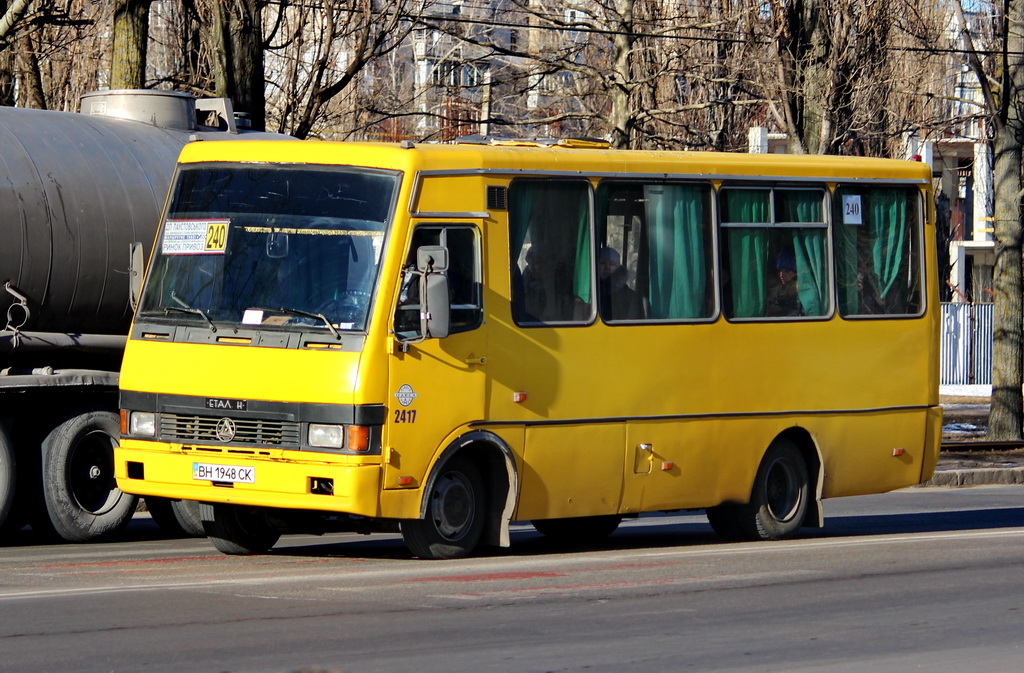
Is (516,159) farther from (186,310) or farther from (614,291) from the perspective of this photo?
(186,310)

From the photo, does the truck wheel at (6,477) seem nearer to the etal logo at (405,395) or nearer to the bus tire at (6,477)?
the bus tire at (6,477)

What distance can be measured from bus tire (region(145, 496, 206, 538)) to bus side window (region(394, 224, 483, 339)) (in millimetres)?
3463

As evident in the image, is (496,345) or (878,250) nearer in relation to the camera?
(496,345)

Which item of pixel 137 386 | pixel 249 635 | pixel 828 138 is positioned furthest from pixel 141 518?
pixel 828 138

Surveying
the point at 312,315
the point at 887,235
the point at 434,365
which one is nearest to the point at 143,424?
the point at 312,315

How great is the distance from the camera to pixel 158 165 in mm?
14555

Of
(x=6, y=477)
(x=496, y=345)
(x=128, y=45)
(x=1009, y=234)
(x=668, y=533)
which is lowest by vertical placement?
(x=668, y=533)

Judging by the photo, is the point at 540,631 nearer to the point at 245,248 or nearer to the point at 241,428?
the point at 241,428

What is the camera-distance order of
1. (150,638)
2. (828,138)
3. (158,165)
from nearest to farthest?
(150,638)
(158,165)
(828,138)

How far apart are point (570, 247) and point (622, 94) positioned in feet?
74.8

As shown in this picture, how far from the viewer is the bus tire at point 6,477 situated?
1302 cm

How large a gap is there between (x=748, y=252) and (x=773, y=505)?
2.03 meters

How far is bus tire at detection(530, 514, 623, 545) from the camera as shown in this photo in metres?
14.0

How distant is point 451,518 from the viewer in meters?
11.5
